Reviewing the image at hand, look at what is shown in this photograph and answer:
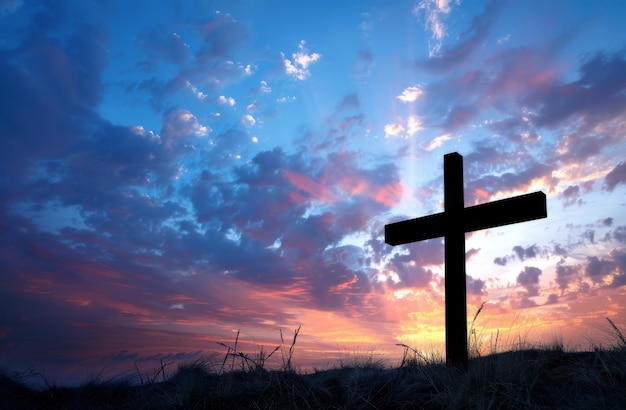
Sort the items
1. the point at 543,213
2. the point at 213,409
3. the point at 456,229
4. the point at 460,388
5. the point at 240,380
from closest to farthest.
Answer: the point at 460,388, the point at 213,409, the point at 240,380, the point at 543,213, the point at 456,229

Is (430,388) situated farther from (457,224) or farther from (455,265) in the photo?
(457,224)

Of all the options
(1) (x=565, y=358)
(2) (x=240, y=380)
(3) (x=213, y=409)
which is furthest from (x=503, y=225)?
(3) (x=213, y=409)

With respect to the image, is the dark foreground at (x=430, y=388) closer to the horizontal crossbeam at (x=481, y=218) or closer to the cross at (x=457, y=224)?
A: the cross at (x=457, y=224)

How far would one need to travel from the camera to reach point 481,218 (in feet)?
27.0

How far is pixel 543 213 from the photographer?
773 centimetres

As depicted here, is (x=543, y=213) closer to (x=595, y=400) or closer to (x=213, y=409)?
(x=595, y=400)

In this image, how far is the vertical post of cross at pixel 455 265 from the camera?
7.70 metres

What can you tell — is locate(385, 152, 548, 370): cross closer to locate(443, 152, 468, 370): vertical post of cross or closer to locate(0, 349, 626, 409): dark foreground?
locate(443, 152, 468, 370): vertical post of cross

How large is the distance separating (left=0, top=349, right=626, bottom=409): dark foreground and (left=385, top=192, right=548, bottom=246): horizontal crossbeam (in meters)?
2.15

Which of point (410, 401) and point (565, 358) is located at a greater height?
point (565, 358)

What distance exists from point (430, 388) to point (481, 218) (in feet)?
11.4

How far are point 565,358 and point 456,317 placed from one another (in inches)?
64.7

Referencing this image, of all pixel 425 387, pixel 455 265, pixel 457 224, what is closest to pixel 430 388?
pixel 425 387

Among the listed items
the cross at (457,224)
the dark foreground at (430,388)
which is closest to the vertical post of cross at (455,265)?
the cross at (457,224)
